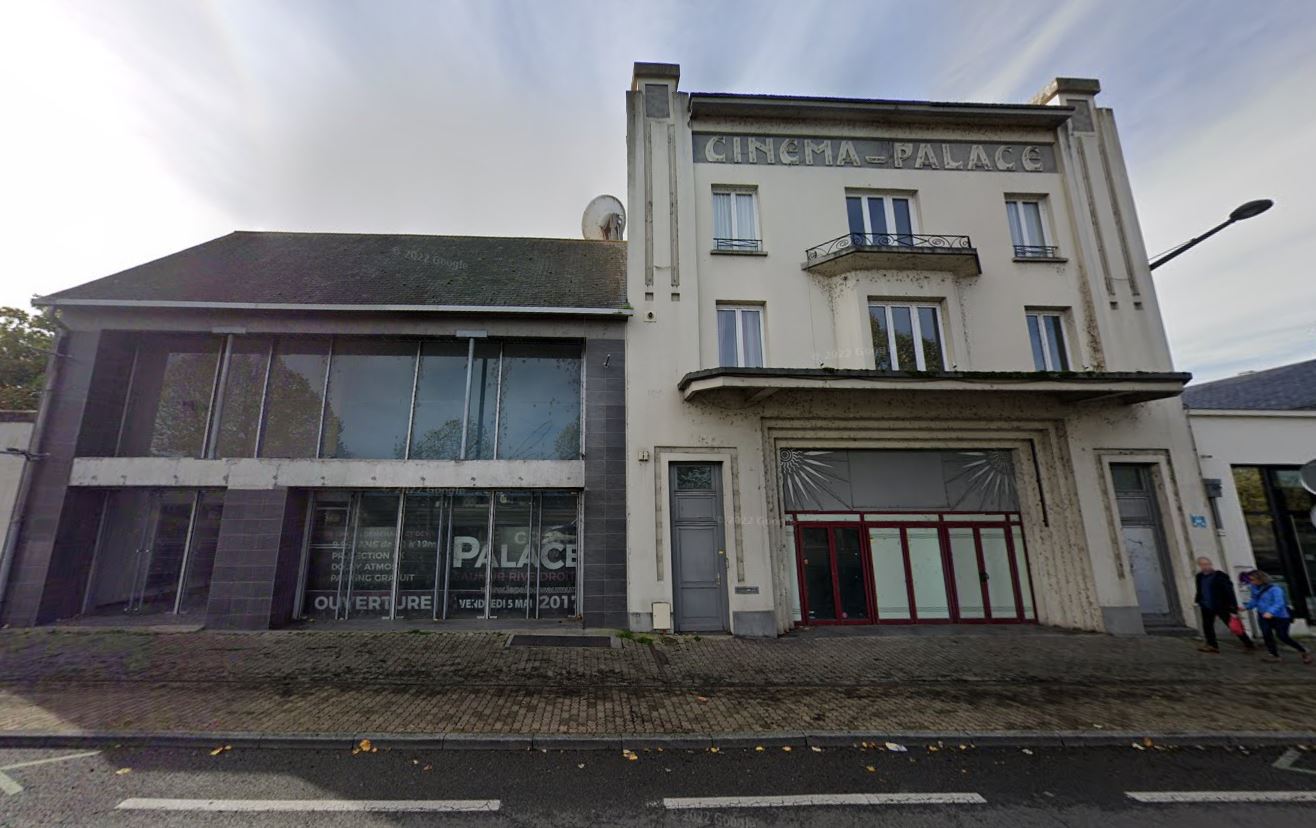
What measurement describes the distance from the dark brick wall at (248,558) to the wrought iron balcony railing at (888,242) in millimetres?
12892

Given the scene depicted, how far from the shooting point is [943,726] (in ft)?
19.2

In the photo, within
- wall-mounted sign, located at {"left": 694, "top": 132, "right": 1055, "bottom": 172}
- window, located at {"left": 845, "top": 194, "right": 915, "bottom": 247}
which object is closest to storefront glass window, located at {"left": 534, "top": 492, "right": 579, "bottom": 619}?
wall-mounted sign, located at {"left": 694, "top": 132, "right": 1055, "bottom": 172}

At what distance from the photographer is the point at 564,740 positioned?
5.38 meters

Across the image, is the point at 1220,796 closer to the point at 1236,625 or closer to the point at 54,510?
the point at 1236,625

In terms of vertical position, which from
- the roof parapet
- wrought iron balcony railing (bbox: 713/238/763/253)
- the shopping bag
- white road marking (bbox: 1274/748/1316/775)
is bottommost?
white road marking (bbox: 1274/748/1316/775)

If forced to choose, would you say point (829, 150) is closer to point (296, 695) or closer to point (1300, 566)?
point (1300, 566)

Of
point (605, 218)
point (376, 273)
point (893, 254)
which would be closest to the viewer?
point (893, 254)

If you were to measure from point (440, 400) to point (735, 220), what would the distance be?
8.15 metres

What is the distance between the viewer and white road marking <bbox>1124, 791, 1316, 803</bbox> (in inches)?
181

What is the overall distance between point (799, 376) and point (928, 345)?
13.4ft

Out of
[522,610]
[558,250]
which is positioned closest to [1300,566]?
[522,610]

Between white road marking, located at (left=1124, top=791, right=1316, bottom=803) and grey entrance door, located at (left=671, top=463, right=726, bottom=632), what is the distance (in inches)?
249

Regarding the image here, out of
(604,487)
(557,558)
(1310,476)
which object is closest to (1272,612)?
(1310,476)

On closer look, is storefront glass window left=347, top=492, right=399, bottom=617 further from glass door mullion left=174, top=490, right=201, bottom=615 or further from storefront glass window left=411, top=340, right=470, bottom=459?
glass door mullion left=174, top=490, right=201, bottom=615
